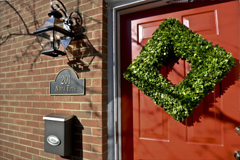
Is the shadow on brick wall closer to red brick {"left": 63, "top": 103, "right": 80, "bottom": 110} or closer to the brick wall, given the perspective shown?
the brick wall

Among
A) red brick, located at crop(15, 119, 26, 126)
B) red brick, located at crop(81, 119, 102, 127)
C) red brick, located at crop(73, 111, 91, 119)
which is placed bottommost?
red brick, located at crop(15, 119, 26, 126)

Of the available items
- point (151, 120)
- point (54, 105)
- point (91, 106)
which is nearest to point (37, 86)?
point (54, 105)

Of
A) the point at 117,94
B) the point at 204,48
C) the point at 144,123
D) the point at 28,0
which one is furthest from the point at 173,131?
the point at 28,0

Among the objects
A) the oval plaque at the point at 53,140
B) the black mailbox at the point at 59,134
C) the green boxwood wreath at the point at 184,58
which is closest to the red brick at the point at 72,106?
the black mailbox at the point at 59,134

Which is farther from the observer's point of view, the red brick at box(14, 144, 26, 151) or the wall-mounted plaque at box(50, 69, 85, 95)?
the red brick at box(14, 144, 26, 151)

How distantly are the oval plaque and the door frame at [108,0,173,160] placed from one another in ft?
1.97

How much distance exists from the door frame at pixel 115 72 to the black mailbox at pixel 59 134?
48 cm

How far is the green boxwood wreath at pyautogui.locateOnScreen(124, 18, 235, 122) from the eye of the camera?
140 centimetres

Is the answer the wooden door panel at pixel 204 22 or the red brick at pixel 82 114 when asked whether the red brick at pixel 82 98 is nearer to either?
the red brick at pixel 82 114

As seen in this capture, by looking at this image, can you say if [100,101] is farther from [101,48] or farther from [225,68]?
[225,68]

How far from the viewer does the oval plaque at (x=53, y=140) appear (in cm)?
185

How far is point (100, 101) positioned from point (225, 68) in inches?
48.6

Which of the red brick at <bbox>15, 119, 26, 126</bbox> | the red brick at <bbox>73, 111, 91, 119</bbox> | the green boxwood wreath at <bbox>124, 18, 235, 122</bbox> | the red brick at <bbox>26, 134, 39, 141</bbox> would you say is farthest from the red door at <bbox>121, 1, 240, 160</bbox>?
the red brick at <bbox>15, 119, 26, 126</bbox>

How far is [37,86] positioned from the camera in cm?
233
